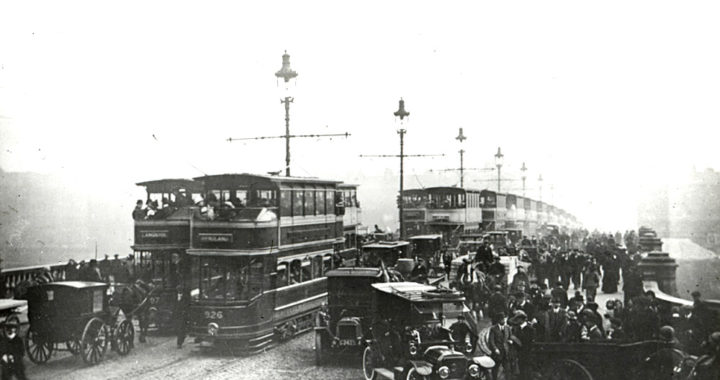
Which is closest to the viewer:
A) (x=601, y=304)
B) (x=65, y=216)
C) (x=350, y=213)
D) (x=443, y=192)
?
(x=601, y=304)

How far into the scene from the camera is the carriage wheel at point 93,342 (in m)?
13.0

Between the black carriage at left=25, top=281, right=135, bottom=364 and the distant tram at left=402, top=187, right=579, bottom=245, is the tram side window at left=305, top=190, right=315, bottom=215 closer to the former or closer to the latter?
the black carriage at left=25, top=281, right=135, bottom=364

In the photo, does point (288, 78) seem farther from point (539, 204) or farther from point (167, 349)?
Result: point (539, 204)

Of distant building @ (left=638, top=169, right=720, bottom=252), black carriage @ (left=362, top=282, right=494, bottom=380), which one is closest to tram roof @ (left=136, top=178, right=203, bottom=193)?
black carriage @ (left=362, top=282, right=494, bottom=380)

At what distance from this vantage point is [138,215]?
17984 millimetres

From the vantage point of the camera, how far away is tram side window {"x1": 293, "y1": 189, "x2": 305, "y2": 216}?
53.5ft

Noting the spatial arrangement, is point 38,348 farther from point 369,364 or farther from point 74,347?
point 369,364

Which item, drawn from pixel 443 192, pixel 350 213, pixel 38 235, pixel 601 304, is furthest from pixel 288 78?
pixel 38 235

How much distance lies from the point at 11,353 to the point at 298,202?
26.3 ft

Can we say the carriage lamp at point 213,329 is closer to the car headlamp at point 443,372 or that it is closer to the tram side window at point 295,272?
the tram side window at point 295,272

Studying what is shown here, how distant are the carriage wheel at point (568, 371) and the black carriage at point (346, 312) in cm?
492

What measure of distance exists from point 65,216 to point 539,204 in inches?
1743

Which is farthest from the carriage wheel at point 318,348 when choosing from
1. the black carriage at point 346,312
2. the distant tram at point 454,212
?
the distant tram at point 454,212

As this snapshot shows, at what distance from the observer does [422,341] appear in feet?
34.9
